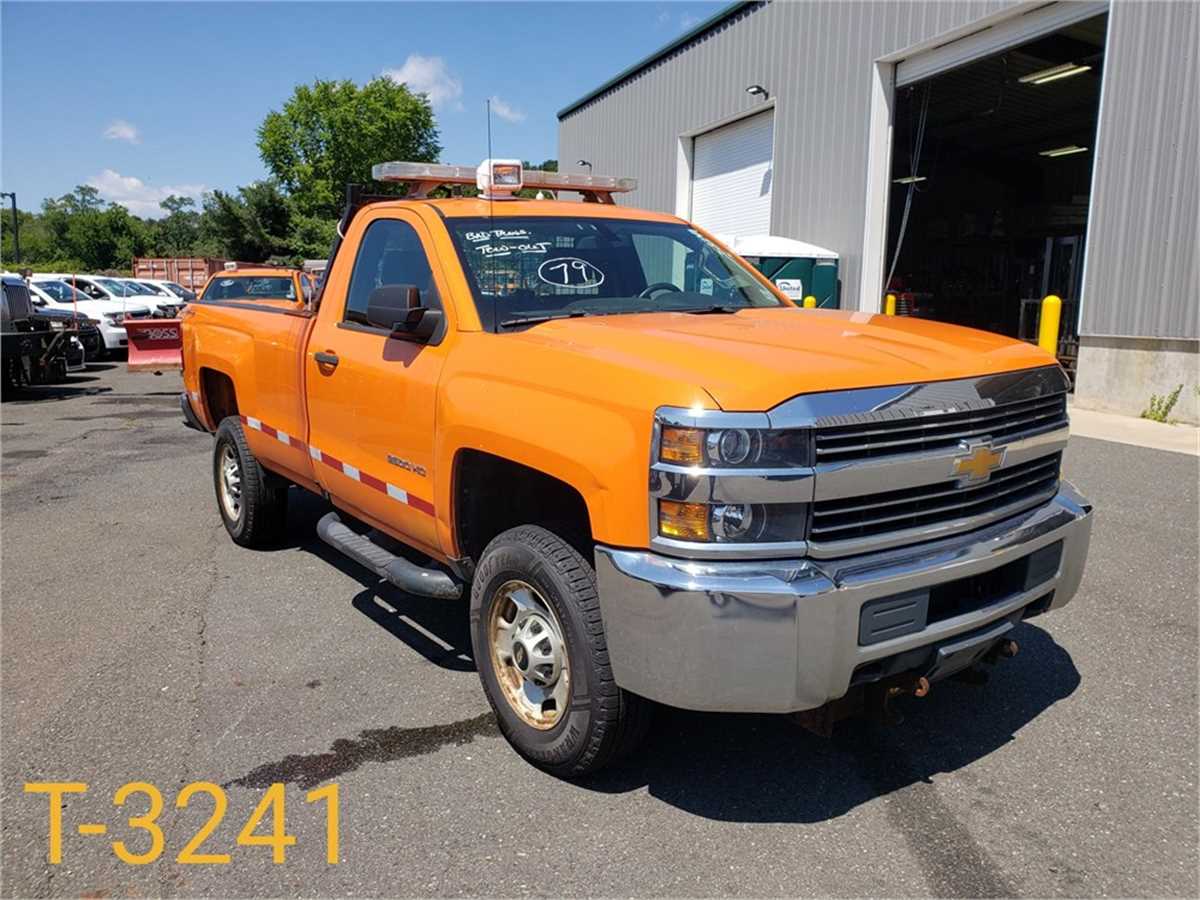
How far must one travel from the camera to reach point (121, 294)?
2356 cm

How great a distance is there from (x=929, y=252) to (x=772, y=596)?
2381 centimetres

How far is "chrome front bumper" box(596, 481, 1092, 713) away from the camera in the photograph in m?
2.57

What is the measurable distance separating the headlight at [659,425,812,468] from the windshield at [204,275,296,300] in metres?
13.5

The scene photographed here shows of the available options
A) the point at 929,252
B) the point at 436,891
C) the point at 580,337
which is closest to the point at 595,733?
the point at 436,891

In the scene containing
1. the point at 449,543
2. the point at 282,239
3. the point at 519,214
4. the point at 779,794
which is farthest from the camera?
the point at 282,239

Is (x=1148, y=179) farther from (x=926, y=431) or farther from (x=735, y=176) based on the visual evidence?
(x=926, y=431)

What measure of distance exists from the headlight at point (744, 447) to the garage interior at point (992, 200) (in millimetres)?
16473

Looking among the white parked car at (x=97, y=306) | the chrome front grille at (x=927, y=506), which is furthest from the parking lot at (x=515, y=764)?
the white parked car at (x=97, y=306)

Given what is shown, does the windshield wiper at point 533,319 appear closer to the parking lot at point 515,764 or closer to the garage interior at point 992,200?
the parking lot at point 515,764

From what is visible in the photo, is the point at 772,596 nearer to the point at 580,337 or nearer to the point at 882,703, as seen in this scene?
the point at 882,703

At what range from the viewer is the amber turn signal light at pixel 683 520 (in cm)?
262

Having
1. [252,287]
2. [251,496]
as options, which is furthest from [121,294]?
[251,496]

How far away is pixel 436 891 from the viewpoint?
2.67m

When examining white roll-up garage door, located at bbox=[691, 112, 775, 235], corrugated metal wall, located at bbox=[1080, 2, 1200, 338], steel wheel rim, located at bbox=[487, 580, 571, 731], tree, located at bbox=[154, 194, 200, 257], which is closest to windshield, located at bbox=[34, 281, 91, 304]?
white roll-up garage door, located at bbox=[691, 112, 775, 235]
